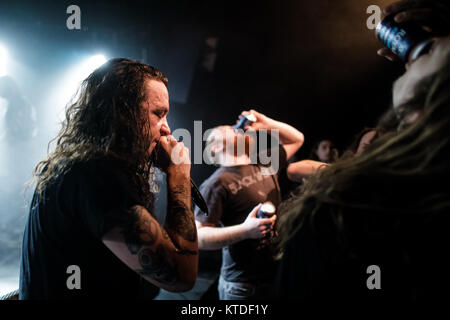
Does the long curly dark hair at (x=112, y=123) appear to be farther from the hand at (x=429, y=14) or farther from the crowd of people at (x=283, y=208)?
the hand at (x=429, y=14)

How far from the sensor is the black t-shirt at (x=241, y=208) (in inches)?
69.2

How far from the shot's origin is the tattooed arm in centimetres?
79

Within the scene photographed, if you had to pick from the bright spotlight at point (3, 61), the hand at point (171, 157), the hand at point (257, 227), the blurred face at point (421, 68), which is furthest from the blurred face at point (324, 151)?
the bright spotlight at point (3, 61)

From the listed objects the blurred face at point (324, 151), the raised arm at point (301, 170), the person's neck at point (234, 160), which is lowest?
the raised arm at point (301, 170)

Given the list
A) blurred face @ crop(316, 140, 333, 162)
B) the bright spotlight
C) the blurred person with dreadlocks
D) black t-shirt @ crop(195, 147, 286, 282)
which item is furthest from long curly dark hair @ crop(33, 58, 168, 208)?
blurred face @ crop(316, 140, 333, 162)

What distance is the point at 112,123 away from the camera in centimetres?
97

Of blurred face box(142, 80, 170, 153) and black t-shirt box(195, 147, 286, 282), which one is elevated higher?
blurred face box(142, 80, 170, 153)

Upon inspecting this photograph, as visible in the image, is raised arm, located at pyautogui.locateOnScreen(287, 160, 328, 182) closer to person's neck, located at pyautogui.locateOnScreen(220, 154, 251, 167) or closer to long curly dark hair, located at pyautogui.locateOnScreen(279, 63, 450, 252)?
person's neck, located at pyautogui.locateOnScreen(220, 154, 251, 167)

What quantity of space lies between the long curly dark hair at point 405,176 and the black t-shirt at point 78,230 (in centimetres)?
57

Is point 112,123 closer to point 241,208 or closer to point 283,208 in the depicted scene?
point 283,208

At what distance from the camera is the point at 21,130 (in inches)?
98.0

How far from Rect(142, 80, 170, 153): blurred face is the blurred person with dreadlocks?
0.69m

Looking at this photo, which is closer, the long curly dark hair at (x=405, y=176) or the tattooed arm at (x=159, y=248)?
the long curly dark hair at (x=405, y=176)
